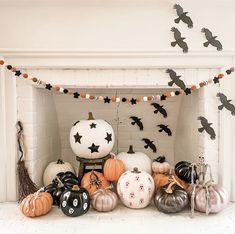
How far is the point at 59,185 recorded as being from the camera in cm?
236

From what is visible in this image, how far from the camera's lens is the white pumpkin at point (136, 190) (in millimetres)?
2252

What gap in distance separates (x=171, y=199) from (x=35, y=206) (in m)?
0.88

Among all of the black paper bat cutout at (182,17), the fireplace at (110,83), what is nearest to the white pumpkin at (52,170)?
the fireplace at (110,83)

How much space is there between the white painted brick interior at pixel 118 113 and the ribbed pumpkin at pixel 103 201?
0.57 m

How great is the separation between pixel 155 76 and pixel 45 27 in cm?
86

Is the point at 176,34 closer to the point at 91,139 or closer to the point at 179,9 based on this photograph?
the point at 179,9

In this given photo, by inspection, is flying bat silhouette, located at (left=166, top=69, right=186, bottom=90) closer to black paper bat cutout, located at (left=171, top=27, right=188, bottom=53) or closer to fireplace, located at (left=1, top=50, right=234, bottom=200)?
fireplace, located at (left=1, top=50, right=234, bottom=200)

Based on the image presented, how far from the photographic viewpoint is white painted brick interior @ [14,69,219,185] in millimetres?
2416

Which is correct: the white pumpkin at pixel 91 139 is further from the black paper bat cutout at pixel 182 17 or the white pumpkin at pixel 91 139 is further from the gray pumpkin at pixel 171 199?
the black paper bat cutout at pixel 182 17

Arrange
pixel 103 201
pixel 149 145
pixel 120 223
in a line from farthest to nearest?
pixel 149 145 → pixel 103 201 → pixel 120 223

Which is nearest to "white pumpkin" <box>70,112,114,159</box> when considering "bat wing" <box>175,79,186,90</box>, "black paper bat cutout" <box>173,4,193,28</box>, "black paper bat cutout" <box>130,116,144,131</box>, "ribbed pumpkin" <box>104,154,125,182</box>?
"ribbed pumpkin" <box>104,154,125,182</box>

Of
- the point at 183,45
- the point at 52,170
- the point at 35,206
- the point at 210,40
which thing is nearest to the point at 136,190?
the point at 35,206

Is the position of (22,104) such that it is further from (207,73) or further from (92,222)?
(207,73)

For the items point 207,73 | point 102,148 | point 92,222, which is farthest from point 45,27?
point 92,222
